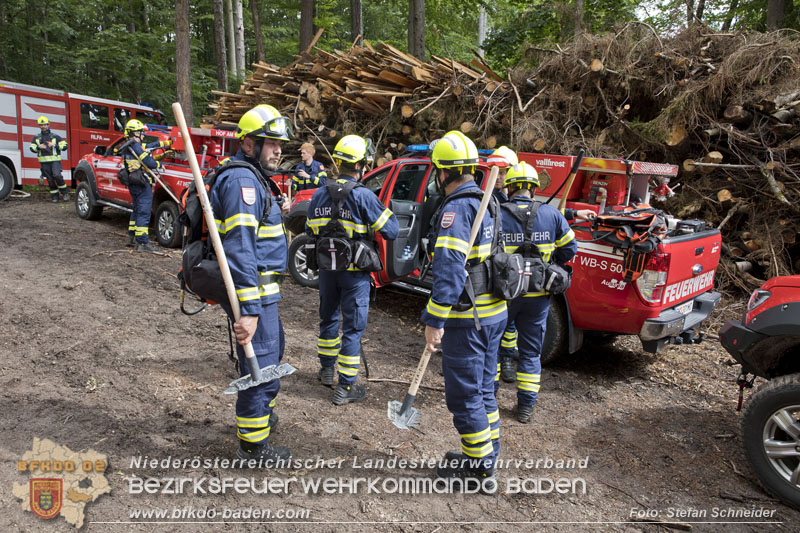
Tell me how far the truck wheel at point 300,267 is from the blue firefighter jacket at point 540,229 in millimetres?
3712

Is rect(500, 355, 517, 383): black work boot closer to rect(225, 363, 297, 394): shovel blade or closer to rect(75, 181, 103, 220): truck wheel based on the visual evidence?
rect(225, 363, 297, 394): shovel blade

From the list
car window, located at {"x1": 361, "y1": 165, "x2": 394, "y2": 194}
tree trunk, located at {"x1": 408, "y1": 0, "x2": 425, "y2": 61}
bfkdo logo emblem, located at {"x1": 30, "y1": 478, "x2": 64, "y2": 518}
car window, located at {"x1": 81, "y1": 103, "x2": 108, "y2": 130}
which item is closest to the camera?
bfkdo logo emblem, located at {"x1": 30, "y1": 478, "x2": 64, "y2": 518}

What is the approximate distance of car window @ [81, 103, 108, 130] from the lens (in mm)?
14477

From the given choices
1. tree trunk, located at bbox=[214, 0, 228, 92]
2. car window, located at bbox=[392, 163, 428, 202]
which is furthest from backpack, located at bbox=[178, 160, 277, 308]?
tree trunk, located at bbox=[214, 0, 228, 92]

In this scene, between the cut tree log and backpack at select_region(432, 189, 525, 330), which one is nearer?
backpack at select_region(432, 189, 525, 330)

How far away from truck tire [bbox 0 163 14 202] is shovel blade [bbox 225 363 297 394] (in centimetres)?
1317

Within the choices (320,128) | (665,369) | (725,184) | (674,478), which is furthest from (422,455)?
(320,128)

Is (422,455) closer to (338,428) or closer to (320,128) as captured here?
(338,428)

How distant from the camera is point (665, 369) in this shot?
5199 mm

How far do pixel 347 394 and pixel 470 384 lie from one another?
1577mm

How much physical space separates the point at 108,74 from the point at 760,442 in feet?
80.0

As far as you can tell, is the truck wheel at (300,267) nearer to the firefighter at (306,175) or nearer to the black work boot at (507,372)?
the firefighter at (306,175)

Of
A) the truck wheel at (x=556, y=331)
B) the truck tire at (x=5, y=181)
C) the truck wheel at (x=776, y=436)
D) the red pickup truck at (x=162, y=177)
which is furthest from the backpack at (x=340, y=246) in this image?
the truck tire at (x=5, y=181)

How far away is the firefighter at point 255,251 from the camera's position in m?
2.87
